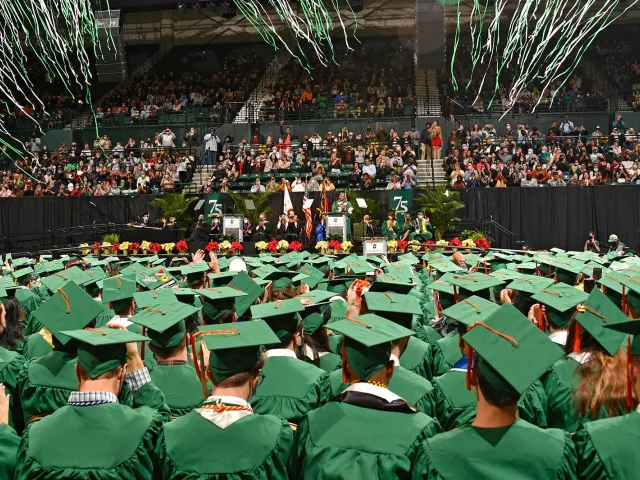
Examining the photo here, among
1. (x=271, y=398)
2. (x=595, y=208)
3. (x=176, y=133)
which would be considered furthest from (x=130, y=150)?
(x=271, y=398)

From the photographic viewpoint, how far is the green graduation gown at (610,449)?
276 cm

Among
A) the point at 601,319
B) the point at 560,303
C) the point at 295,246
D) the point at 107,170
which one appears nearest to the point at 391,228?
the point at 295,246

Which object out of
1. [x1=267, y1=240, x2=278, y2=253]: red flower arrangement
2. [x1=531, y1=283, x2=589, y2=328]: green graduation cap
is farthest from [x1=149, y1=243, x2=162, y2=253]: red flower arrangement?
[x1=531, y1=283, x2=589, y2=328]: green graduation cap

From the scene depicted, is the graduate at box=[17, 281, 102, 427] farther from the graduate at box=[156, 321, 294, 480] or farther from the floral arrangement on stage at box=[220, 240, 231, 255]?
the floral arrangement on stage at box=[220, 240, 231, 255]

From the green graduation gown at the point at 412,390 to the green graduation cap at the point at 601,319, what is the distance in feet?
3.02

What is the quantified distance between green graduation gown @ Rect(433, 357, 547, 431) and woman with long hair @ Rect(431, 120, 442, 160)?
21893mm

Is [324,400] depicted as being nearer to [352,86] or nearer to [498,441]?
[498,441]

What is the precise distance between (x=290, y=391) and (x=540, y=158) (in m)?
21.1

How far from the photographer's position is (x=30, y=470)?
2.99m

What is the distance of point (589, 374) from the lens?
3.49 metres

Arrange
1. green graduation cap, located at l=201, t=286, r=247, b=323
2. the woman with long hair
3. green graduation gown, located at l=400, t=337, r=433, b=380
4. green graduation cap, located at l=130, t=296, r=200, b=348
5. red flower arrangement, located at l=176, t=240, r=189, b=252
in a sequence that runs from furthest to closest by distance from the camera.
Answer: the woman with long hair → red flower arrangement, located at l=176, t=240, r=189, b=252 → green graduation cap, located at l=201, t=286, r=247, b=323 → green graduation gown, located at l=400, t=337, r=433, b=380 → green graduation cap, located at l=130, t=296, r=200, b=348

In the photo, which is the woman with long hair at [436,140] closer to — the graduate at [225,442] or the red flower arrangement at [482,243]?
the red flower arrangement at [482,243]

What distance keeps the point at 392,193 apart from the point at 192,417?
18.4 meters

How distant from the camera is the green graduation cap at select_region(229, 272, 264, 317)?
20.4ft
